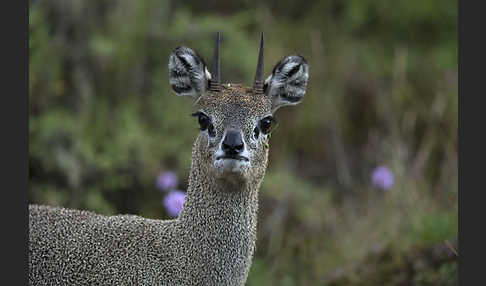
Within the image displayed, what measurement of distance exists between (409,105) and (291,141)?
203cm

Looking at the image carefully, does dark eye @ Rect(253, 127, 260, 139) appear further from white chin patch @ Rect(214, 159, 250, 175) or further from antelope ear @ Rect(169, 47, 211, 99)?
antelope ear @ Rect(169, 47, 211, 99)

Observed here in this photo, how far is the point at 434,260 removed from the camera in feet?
27.0

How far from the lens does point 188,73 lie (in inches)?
254

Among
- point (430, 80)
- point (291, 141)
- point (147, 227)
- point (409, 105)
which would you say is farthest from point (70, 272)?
point (430, 80)

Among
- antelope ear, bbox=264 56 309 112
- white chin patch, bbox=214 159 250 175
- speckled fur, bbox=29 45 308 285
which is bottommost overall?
speckled fur, bbox=29 45 308 285

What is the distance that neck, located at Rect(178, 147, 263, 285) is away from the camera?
19.7 feet

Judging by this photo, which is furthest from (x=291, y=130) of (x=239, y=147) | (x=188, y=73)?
(x=239, y=147)

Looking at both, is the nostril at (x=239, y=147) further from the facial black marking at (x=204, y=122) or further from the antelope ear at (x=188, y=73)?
the antelope ear at (x=188, y=73)

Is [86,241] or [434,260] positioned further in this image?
[434,260]

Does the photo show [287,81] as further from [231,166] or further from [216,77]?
[231,166]

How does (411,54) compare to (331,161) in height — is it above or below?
above

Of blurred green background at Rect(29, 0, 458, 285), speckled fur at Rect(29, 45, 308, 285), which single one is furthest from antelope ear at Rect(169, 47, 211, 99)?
blurred green background at Rect(29, 0, 458, 285)

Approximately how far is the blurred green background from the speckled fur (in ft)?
8.92

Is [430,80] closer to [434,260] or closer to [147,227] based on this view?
[434,260]
